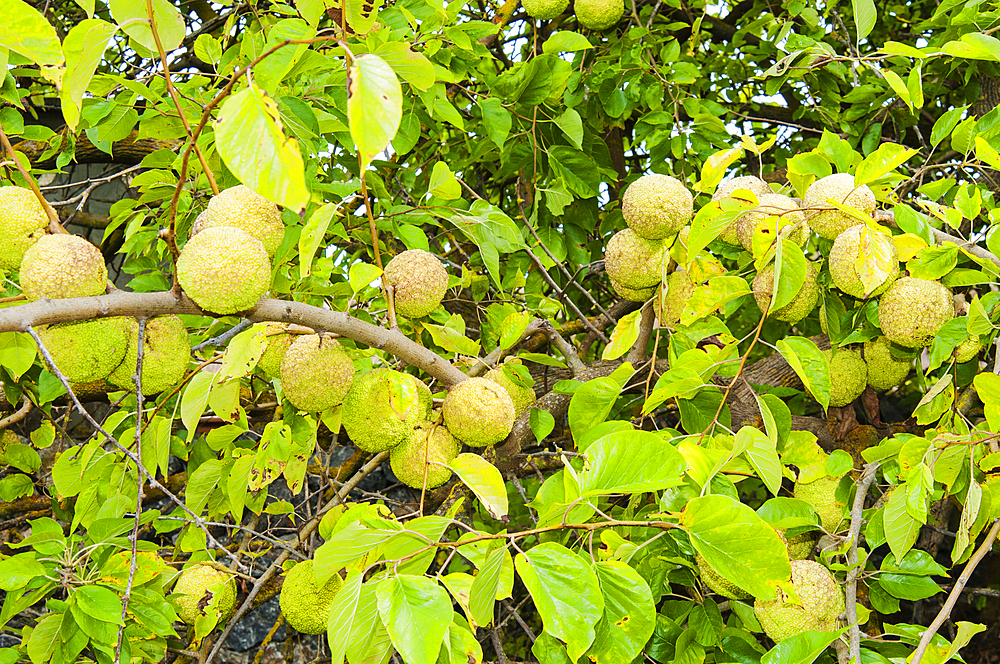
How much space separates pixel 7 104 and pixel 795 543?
259 cm

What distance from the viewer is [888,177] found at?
54.9 inches

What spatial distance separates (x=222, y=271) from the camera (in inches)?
40.1

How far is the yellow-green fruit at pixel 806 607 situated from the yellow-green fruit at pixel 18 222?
4.51 feet

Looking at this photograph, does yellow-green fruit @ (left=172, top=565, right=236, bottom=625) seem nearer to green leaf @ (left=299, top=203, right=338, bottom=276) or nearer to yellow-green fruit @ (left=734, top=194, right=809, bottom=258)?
green leaf @ (left=299, top=203, right=338, bottom=276)

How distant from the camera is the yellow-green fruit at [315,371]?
49.7 inches

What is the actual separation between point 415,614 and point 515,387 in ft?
2.61

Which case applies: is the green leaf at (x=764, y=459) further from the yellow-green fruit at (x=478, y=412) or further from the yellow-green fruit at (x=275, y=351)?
the yellow-green fruit at (x=275, y=351)

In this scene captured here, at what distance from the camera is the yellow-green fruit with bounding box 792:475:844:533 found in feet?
5.09

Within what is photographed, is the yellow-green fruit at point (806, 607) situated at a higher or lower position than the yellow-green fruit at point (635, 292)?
lower

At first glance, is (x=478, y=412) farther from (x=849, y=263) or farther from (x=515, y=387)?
(x=849, y=263)

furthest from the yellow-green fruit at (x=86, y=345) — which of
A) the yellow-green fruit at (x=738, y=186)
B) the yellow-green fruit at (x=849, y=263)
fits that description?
the yellow-green fruit at (x=849, y=263)

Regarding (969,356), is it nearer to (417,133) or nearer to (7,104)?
(417,133)

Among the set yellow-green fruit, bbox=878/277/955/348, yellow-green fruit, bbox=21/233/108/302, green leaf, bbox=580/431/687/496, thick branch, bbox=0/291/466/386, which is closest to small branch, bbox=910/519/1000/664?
yellow-green fruit, bbox=878/277/955/348

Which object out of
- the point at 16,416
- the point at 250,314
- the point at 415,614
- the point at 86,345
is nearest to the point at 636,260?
the point at 250,314
